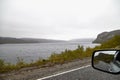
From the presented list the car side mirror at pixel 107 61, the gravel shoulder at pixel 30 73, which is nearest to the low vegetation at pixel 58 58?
the gravel shoulder at pixel 30 73

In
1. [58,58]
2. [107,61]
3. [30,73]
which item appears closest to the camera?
[107,61]

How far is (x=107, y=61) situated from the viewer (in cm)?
251

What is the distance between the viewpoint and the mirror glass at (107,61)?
2.19 metres

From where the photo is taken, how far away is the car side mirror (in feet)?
7.17

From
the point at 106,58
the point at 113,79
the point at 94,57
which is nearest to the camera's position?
the point at 106,58

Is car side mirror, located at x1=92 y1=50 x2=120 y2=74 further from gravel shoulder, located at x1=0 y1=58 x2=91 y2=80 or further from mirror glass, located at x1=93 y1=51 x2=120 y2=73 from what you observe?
gravel shoulder, located at x1=0 y1=58 x2=91 y2=80

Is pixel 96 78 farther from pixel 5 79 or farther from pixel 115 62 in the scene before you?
pixel 115 62

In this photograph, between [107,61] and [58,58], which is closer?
[107,61]

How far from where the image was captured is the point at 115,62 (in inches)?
88.1

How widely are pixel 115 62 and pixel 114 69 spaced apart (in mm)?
89

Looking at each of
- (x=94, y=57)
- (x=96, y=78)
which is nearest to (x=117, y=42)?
(x=96, y=78)

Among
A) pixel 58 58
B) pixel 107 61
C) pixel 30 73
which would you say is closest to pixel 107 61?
pixel 107 61

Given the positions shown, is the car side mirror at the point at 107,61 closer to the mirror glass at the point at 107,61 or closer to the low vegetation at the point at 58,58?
the mirror glass at the point at 107,61

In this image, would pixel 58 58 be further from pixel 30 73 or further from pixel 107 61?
pixel 107 61
